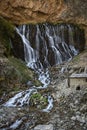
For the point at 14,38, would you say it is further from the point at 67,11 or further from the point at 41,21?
the point at 67,11

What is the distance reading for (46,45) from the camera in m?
23.4

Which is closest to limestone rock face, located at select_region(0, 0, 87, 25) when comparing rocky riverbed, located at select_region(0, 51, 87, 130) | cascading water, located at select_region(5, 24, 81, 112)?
cascading water, located at select_region(5, 24, 81, 112)

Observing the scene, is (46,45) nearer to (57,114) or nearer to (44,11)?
(44,11)

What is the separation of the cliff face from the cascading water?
1.11m

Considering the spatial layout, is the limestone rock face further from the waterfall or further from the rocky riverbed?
the rocky riverbed

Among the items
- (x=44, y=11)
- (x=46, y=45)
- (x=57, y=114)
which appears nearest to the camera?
(x=57, y=114)

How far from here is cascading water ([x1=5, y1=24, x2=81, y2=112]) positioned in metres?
21.3

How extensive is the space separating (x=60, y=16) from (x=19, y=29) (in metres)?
5.05

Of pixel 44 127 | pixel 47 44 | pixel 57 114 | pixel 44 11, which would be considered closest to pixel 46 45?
pixel 47 44

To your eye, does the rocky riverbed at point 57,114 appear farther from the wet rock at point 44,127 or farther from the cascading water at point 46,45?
the cascading water at point 46,45

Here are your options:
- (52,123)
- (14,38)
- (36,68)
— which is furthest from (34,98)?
(14,38)

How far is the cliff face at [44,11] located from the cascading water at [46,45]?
1.11m

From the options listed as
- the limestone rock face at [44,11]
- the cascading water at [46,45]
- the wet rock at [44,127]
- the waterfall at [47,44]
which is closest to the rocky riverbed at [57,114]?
the wet rock at [44,127]

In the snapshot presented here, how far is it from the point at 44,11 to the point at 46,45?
3987 mm
